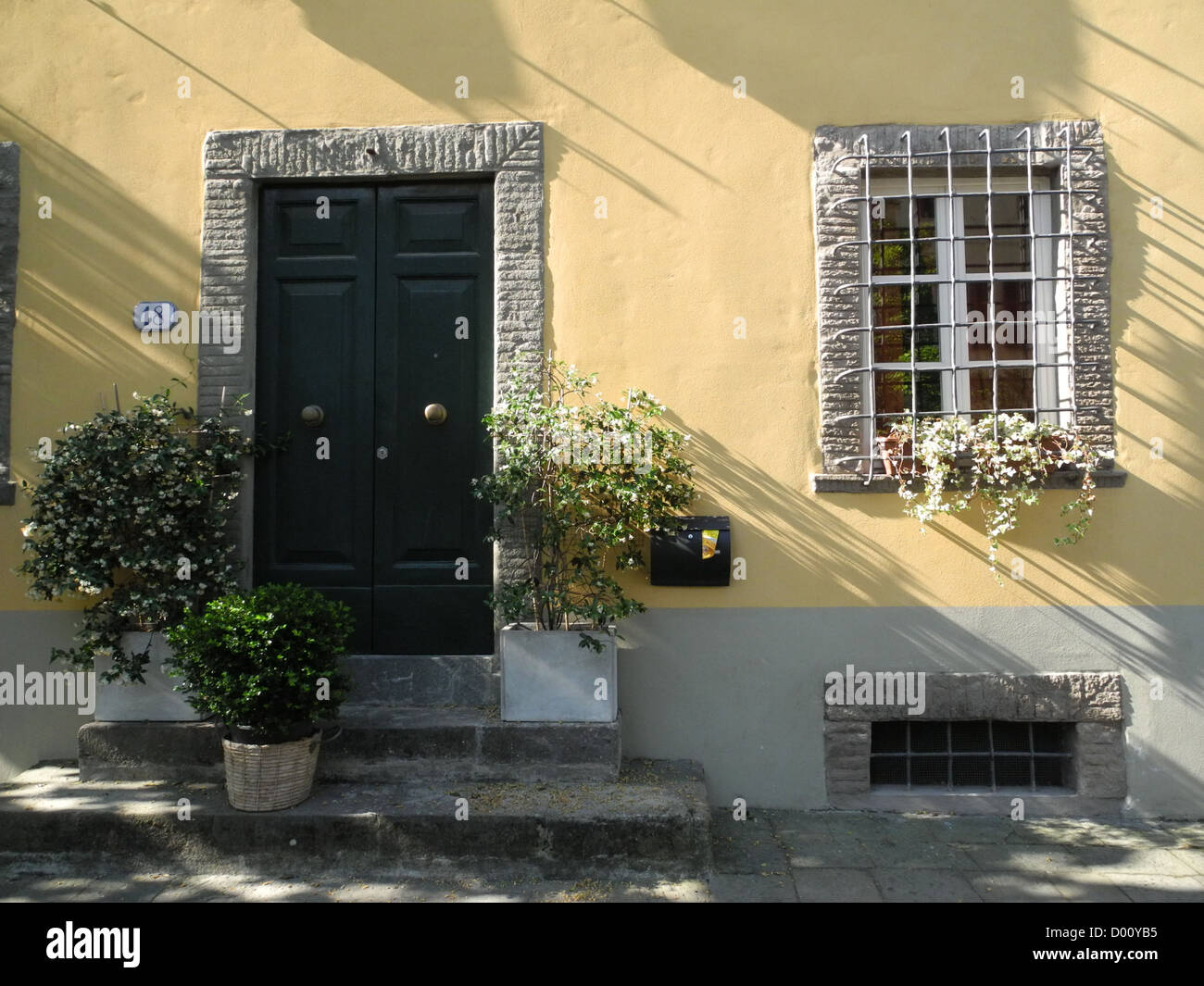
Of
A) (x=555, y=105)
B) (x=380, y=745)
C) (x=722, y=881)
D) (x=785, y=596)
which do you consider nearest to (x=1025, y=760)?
(x=785, y=596)

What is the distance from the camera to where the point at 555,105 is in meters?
5.13

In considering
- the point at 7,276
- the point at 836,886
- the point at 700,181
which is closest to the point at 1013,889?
the point at 836,886

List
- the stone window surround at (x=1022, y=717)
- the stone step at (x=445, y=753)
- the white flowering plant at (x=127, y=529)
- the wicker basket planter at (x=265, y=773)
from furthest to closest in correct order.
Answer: the stone window surround at (x=1022, y=717) → the white flowering plant at (x=127, y=529) → the stone step at (x=445, y=753) → the wicker basket planter at (x=265, y=773)

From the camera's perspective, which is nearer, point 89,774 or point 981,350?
point 89,774

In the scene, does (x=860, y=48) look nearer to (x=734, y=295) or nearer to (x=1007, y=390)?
(x=734, y=295)

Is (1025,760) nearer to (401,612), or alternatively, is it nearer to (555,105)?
(401,612)

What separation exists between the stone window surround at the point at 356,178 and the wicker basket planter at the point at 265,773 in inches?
47.3

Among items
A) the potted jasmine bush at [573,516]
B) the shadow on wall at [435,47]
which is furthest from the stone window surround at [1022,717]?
the shadow on wall at [435,47]

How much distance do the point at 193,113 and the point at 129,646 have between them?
9.48 ft

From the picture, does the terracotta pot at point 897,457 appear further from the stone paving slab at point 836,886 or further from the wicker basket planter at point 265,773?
the wicker basket planter at point 265,773

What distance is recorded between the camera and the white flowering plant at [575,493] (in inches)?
179

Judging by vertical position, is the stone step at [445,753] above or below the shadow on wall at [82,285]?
below

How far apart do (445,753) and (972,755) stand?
2.72 m

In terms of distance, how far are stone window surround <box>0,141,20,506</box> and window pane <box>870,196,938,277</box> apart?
4686 millimetres
